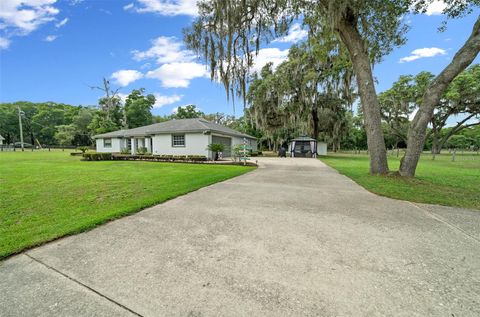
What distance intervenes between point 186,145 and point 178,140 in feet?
3.28

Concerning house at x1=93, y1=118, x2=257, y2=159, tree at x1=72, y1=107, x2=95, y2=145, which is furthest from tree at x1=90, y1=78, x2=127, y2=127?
house at x1=93, y1=118, x2=257, y2=159

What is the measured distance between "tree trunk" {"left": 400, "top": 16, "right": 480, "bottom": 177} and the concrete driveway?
4.06 m

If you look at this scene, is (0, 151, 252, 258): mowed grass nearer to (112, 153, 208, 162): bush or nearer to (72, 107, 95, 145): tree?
(112, 153, 208, 162): bush

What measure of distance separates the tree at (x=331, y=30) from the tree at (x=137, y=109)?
2874cm

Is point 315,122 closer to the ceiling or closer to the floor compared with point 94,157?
closer to the ceiling

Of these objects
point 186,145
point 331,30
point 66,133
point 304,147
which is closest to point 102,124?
point 186,145

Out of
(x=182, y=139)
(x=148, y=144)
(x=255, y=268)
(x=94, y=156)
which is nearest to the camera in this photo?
(x=255, y=268)

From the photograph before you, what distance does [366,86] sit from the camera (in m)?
7.37

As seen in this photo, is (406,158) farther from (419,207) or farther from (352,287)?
(352,287)

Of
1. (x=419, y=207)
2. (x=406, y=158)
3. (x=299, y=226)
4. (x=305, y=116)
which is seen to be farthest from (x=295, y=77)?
(x=299, y=226)

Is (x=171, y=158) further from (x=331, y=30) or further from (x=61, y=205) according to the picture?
(x=331, y=30)

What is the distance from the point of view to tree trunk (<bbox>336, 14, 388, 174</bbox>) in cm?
731

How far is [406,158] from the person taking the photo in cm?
694

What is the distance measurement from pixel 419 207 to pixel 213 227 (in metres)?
4.10
